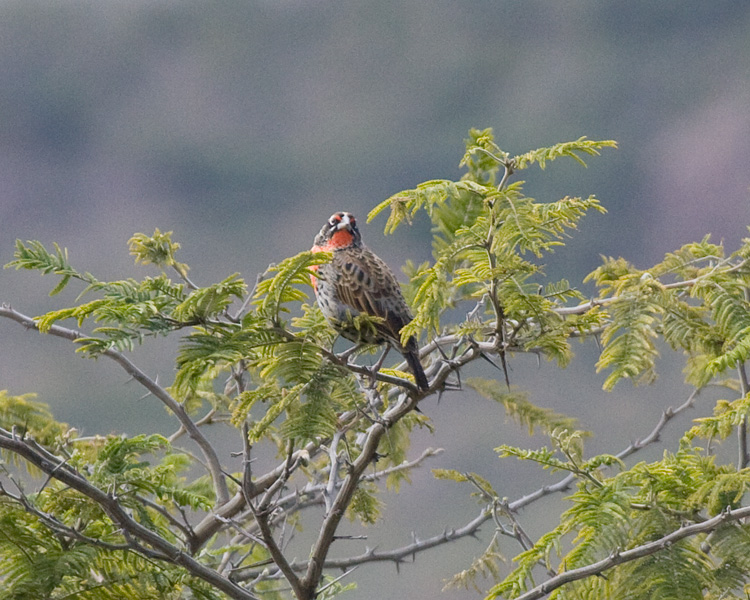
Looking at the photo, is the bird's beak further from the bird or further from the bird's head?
the bird

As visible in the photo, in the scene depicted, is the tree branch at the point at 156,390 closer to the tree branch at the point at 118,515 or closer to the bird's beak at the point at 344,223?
the tree branch at the point at 118,515

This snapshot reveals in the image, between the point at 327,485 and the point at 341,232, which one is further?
the point at 341,232

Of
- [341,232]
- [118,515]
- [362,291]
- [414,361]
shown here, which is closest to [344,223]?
[341,232]

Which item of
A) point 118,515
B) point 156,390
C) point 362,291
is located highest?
point 362,291

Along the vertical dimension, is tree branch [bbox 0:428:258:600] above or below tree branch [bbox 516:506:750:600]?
above

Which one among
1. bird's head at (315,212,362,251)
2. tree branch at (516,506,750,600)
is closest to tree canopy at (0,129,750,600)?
tree branch at (516,506,750,600)

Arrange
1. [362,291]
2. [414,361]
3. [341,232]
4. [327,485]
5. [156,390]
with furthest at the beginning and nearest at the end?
[341,232], [156,390], [362,291], [327,485], [414,361]

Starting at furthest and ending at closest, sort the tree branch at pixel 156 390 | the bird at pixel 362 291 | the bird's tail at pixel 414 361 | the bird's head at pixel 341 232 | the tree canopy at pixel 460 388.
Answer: the bird's head at pixel 341 232 → the bird at pixel 362 291 → the tree branch at pixel 156 390 → the bird's tail at pixel 414 361 → the tree canopy at pixel 460 388

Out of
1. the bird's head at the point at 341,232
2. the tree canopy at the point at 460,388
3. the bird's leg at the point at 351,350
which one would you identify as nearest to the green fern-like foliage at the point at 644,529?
the tree canopy at the point at 460,388

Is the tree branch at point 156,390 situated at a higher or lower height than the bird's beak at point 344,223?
lower

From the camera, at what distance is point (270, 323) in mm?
1713

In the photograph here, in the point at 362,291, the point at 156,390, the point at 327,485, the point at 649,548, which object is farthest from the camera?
the point at 156,390

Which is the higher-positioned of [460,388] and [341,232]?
[341,232]

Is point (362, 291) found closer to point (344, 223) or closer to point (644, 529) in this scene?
point (344, 223)
